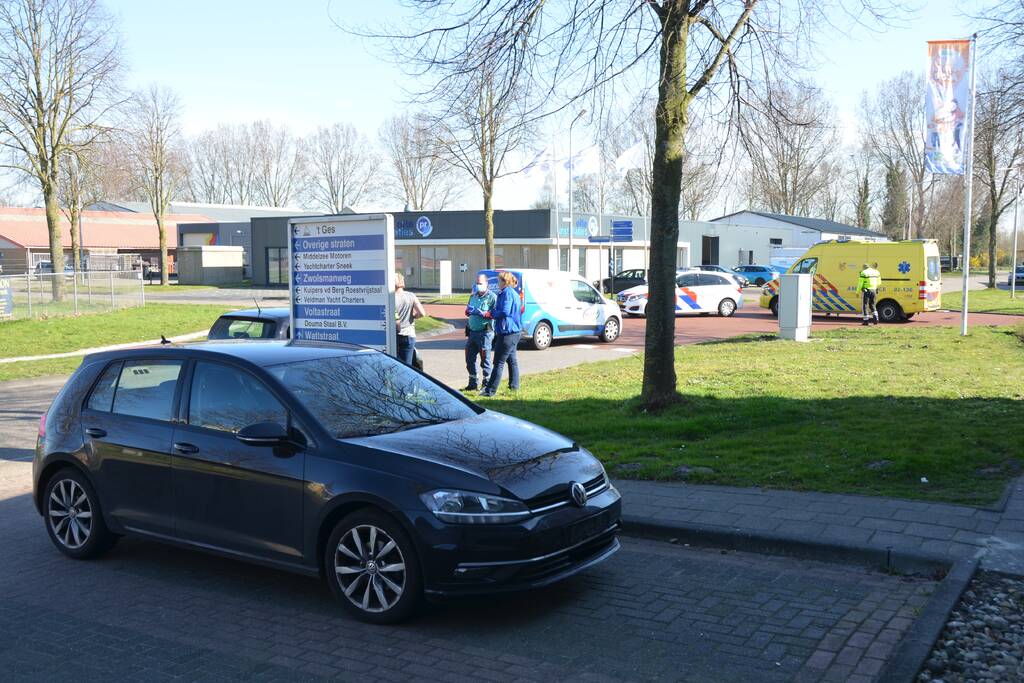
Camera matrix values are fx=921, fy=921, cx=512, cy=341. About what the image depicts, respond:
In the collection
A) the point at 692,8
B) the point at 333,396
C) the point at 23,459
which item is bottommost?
the point at 23,459

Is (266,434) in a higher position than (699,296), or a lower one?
lower

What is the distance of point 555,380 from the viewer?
1556cm

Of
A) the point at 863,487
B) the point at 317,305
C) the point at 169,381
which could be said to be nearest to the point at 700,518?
the point at 863,487

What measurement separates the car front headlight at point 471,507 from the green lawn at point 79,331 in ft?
53.8

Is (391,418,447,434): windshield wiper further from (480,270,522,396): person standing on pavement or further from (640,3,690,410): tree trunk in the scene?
(480,270,522,396): person standing on pavement

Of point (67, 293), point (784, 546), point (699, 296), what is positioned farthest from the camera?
point (699, 296)

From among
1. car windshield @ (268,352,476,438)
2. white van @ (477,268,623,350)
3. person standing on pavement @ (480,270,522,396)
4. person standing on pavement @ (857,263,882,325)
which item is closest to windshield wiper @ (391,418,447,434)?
car windshield @ (268,352,476,438)

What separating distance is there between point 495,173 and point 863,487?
2997cm

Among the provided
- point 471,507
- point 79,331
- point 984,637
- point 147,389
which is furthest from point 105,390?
point 79,331

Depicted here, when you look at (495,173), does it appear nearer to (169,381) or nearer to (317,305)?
(317,305)

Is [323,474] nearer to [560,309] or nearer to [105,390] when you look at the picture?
[105,390]

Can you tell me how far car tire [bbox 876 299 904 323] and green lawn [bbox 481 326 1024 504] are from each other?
9954mm

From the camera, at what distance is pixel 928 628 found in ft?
15.1

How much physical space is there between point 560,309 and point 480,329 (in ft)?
27.0
